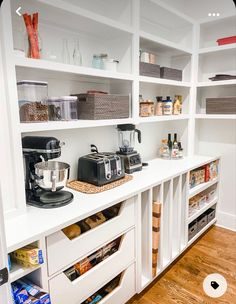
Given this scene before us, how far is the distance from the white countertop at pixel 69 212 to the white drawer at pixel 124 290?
21.7 inches

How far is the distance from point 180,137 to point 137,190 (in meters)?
1.29

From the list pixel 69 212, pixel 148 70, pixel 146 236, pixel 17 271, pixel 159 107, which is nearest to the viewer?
pixel 17 271

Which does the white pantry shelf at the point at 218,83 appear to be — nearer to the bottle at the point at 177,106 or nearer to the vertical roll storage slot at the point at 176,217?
the bottle at the point at 177,106

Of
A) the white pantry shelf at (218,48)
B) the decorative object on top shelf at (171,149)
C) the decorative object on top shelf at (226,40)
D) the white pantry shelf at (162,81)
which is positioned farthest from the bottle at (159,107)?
the decorative object on top shelf at (226,40)

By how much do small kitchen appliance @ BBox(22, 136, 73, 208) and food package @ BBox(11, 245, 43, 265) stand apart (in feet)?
1.04

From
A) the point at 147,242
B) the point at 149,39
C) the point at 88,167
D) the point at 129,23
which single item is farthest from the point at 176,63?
the point at 147,242

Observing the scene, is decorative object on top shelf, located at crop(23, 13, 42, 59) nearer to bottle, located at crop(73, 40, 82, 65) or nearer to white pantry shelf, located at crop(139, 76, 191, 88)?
bottle, located at crop(73, 40, 82, 65)

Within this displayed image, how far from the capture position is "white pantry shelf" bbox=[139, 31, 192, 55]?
196 centimetres

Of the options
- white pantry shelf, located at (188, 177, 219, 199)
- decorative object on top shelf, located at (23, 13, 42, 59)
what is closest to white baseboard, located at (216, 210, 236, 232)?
white pantry shelf, located at (188, 177, 219, 199)

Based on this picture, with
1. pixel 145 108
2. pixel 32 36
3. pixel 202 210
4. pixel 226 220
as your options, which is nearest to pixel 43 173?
pixel 32 36

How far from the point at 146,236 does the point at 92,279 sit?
59 cm

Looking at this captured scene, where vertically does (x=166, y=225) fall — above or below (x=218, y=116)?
below

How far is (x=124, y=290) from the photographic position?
1694mm

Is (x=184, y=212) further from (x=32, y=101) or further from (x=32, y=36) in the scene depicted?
(x=32, y=36)
